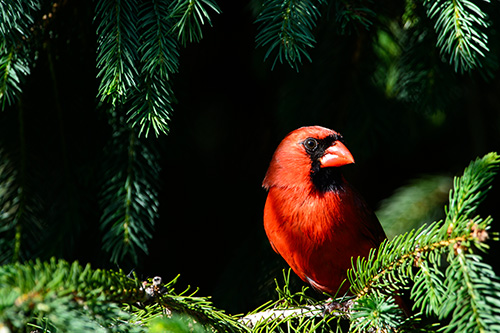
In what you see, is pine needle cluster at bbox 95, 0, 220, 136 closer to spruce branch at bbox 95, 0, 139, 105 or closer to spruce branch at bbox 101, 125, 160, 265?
spruce branch at bbox 95, 0, 139, 105

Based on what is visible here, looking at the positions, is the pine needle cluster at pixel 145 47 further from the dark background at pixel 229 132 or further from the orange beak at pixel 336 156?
the orange beak at pixel 336 156

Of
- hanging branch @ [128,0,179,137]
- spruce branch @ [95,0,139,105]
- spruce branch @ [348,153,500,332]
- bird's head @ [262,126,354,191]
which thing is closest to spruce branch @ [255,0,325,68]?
hanging branch @ [128,0,179,137]

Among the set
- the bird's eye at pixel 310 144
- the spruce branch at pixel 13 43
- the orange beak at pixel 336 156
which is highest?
the spruce branch at pixel 13 43

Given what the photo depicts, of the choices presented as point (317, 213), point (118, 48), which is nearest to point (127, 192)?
point (118, 48)

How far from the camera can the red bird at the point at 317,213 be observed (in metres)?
2.33

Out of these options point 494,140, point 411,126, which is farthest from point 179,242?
point 494,140

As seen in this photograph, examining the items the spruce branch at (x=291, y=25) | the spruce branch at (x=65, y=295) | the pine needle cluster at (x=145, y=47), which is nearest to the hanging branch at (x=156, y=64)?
the pine needle cluster at (x=145, y=47)

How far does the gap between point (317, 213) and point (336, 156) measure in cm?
32

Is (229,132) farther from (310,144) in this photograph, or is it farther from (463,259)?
(463,259)

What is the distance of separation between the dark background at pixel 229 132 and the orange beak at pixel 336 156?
0.39m

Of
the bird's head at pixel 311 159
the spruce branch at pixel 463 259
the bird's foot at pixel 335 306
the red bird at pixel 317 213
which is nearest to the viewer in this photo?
→ the spruce branch at pixel 463 259

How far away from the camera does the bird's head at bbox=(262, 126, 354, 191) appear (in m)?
2.47

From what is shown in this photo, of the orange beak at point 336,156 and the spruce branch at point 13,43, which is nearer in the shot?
the spruce branch at point 13,43

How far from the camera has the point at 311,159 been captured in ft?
8.45
